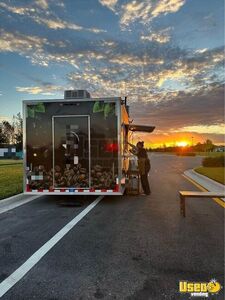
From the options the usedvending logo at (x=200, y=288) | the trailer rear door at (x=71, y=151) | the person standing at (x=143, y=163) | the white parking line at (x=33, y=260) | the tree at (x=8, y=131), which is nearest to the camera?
the usedvending logo at (x=200, y=288)

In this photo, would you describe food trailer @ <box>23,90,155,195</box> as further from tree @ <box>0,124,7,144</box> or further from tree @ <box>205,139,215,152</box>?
tree @ <box>205,139,215,152</box>

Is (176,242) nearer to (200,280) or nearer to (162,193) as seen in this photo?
(200,280)

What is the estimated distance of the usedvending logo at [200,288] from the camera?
373cm

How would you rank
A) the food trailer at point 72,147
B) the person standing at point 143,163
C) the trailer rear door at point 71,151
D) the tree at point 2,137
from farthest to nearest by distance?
the tree at point 2,137
the person standing at point 143,163
the trailer rear door at point 71,151
the food trailer at point 72,147

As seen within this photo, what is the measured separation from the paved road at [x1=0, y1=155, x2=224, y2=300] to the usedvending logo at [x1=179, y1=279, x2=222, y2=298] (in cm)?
9

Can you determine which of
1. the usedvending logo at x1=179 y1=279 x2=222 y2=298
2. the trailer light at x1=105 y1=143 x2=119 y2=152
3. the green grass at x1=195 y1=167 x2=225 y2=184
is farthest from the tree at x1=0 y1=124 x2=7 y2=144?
the usedvending logo at x1=179 y1=279 x2=222 y2=298

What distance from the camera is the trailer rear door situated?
9.12 meters

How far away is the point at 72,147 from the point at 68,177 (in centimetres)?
93

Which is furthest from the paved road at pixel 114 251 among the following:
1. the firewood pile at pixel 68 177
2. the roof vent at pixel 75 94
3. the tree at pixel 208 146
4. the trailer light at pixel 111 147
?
the tree at pixel 208 146

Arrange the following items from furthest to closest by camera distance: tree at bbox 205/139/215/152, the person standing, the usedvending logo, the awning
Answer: tree at bbox 205/139/215/152
the awning
the person standing
the usedvending logo

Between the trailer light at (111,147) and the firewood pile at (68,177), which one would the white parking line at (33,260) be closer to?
the firewood pile at (68,177)

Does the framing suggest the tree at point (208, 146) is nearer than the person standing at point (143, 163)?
No

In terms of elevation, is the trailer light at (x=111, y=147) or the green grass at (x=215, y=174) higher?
the trailer light at (x=111, y=147)

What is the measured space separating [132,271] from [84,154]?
525 cm
